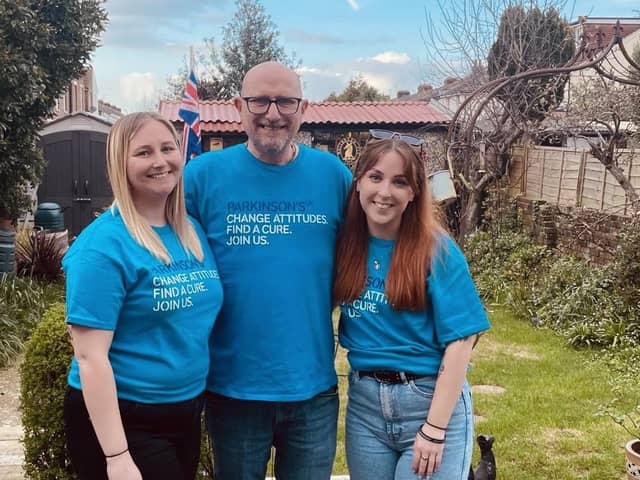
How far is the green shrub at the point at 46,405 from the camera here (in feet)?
9.18

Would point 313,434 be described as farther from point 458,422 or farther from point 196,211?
point 196,211

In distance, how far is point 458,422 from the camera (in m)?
2.21

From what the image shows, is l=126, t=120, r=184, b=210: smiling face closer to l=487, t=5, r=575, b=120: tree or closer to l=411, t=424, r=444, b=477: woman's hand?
l=411, t=424, r=444, b=477: woman's hand

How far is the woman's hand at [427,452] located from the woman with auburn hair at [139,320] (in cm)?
70

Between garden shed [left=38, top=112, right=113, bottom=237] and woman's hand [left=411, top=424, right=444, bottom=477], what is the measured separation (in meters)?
14.1

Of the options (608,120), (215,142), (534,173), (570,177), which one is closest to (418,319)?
(608,120)

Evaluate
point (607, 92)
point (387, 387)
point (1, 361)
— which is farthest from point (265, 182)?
point (607, 92)

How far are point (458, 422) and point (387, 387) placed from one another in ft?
0.85

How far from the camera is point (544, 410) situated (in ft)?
17.8

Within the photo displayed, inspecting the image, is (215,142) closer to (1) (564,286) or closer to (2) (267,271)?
(1) (564,286)

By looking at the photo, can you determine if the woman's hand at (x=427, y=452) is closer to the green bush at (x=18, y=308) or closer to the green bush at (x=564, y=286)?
the green bush at (x=564, y=286)

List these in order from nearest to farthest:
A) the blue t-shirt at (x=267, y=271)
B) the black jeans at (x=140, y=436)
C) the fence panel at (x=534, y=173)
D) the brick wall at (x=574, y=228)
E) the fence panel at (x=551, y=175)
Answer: the black jeans at (x=140, y=436) → the blue t-shirt at (x=267, y=271) → the brick wall at (x=574, y=228) → the fence panel at (x=551, y=175) → the fence panel at (x=534, y=173)

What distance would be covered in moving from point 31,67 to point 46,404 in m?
6.63

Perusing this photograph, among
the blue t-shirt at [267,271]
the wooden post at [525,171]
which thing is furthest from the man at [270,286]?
the wooden post at [525,171]
